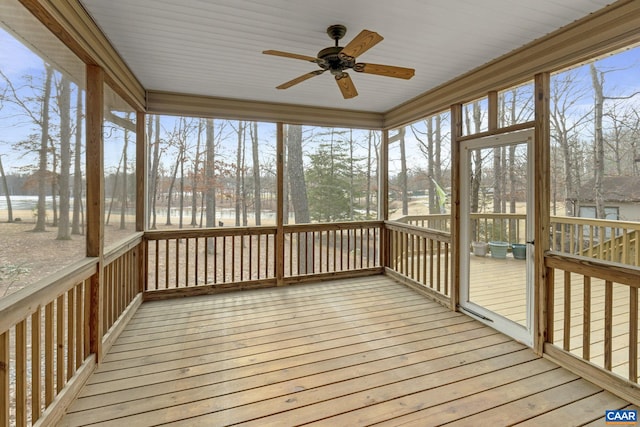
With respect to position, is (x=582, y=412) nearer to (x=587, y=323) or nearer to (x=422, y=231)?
(x=587, y=323)

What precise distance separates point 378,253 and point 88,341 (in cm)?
410

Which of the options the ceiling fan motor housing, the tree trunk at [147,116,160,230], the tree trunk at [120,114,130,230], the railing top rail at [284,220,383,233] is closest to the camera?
the ceiling fan motor housing

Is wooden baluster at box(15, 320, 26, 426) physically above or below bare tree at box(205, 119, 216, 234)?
below

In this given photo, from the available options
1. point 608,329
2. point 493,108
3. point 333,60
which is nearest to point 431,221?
point 493,108

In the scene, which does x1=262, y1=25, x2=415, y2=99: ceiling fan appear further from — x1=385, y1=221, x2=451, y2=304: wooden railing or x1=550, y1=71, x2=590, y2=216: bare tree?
x1=385, y1=221, x2=451, y2=304: wooden railing

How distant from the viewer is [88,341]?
243 centimetres

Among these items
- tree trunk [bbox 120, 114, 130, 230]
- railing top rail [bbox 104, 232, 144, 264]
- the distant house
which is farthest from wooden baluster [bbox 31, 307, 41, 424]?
the distant house

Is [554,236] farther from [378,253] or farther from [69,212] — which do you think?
[69,212]

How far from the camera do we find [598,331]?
2.96 meters

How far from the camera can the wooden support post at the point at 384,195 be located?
5281mm

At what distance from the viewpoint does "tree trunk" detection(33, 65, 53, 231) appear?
1830 mm

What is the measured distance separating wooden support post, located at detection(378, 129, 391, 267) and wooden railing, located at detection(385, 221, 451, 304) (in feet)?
0.23

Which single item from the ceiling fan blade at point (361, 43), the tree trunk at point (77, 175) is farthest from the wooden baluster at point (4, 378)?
the ceiling fan blade at point (361, 43)

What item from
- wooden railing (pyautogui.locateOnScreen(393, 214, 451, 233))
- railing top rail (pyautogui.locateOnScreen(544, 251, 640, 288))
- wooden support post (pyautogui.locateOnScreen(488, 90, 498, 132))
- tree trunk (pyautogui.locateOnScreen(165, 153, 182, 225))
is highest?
wooden support post (pyautogui.locateOnScreen(488, 90, 498, 132))
